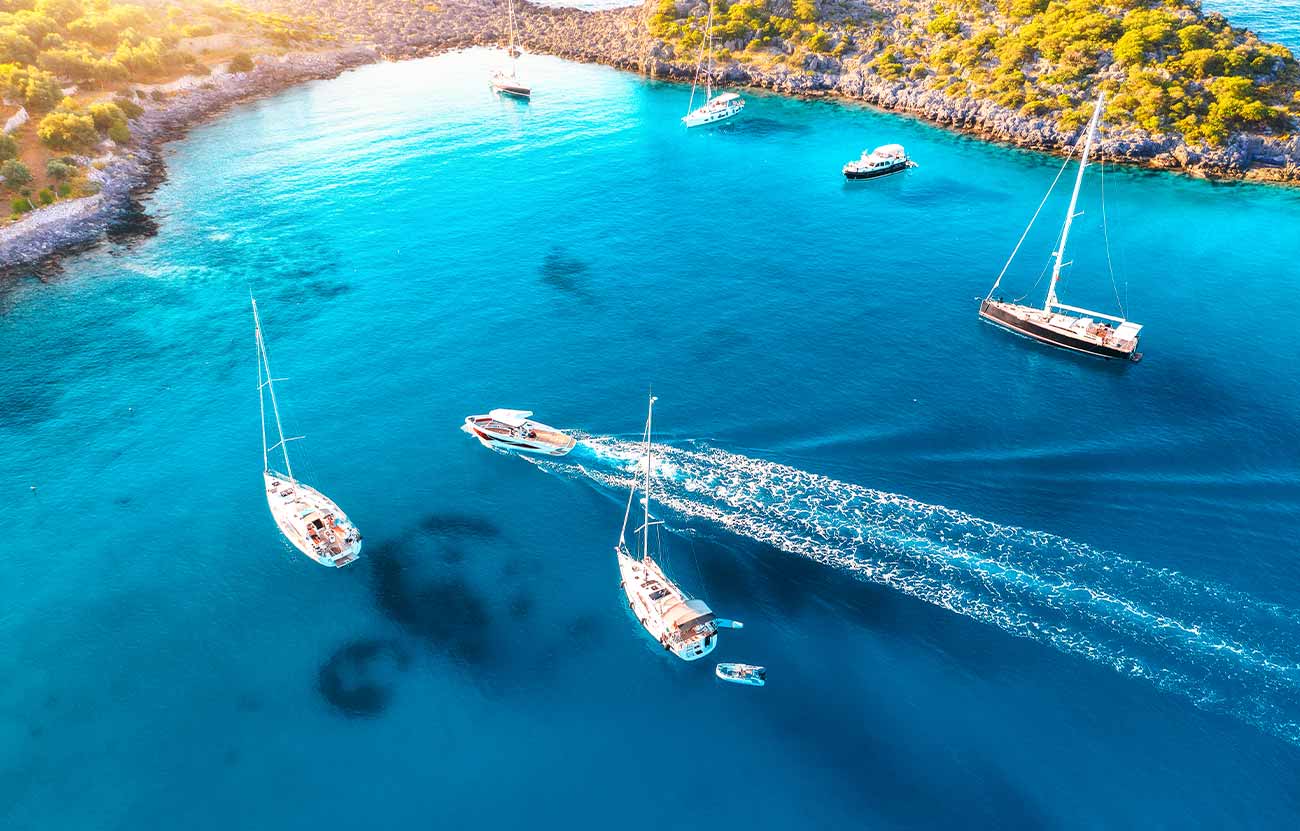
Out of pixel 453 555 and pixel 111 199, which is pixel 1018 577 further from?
pixel 111 199

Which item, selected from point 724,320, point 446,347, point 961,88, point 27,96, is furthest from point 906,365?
point 27,96

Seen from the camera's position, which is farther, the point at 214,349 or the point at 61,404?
the point at 214,349

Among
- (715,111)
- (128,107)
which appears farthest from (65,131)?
(715,111)

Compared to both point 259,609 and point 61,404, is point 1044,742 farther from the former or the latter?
point 61,404

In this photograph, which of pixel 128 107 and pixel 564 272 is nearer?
pixel 564 272

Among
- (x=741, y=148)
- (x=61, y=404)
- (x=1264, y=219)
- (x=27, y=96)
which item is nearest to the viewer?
(x=61, y=404)

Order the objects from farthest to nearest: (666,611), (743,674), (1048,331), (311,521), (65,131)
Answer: (65,131), (1048,331), (311,521), (666,611), (743,674)

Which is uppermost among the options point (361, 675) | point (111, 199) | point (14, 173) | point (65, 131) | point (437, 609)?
point (65, 131)
